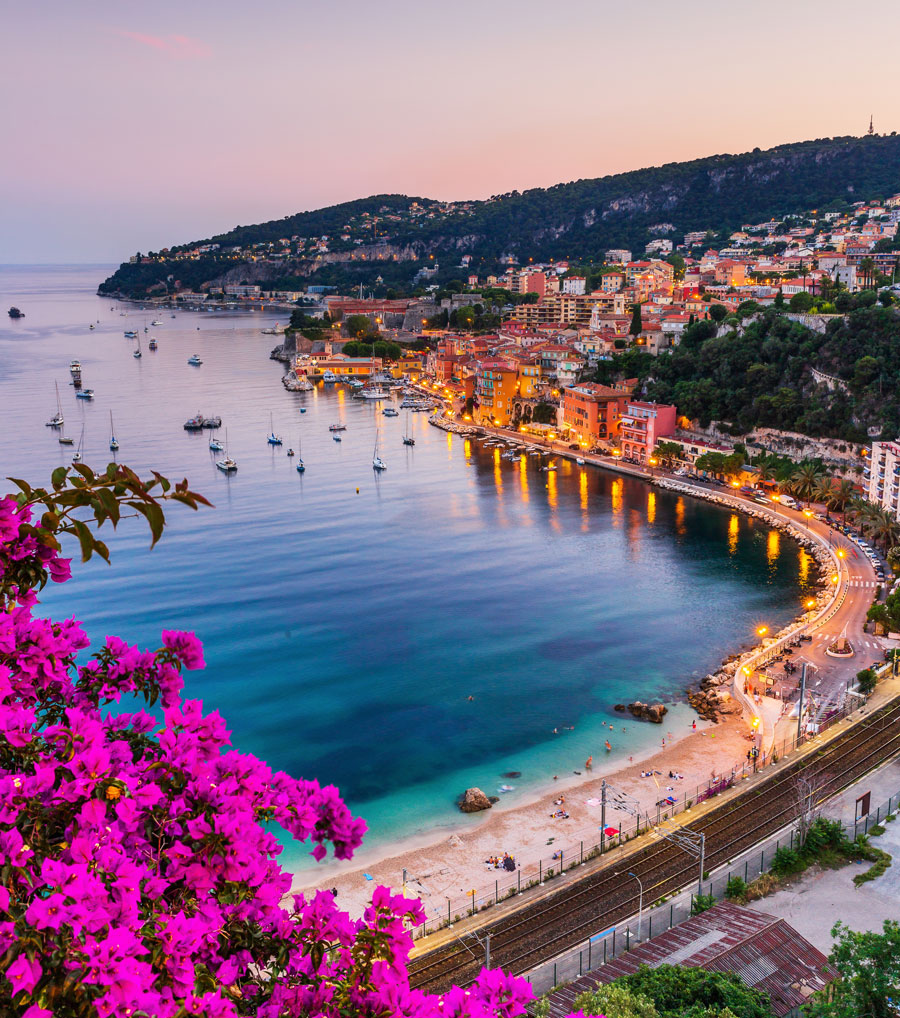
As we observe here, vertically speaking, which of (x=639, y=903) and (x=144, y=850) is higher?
(x=144, y=850)

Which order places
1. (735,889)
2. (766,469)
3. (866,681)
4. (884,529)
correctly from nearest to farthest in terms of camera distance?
Answer: (735,889) < (866,681) < (884,529) < (766,469)

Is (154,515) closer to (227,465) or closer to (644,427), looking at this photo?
(227,465)

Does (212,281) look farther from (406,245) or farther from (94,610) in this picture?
(94,610)

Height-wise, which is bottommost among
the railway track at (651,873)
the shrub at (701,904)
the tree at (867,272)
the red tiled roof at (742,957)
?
the railway track at (651,873)

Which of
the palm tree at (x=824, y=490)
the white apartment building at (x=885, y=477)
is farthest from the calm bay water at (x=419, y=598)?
the white apartment building at (x=885, y=477)

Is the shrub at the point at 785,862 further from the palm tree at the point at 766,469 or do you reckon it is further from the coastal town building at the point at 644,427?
the coastal town building at the point at 644,427

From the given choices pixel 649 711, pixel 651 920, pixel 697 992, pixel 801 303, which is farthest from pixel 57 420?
pixel 697 992
